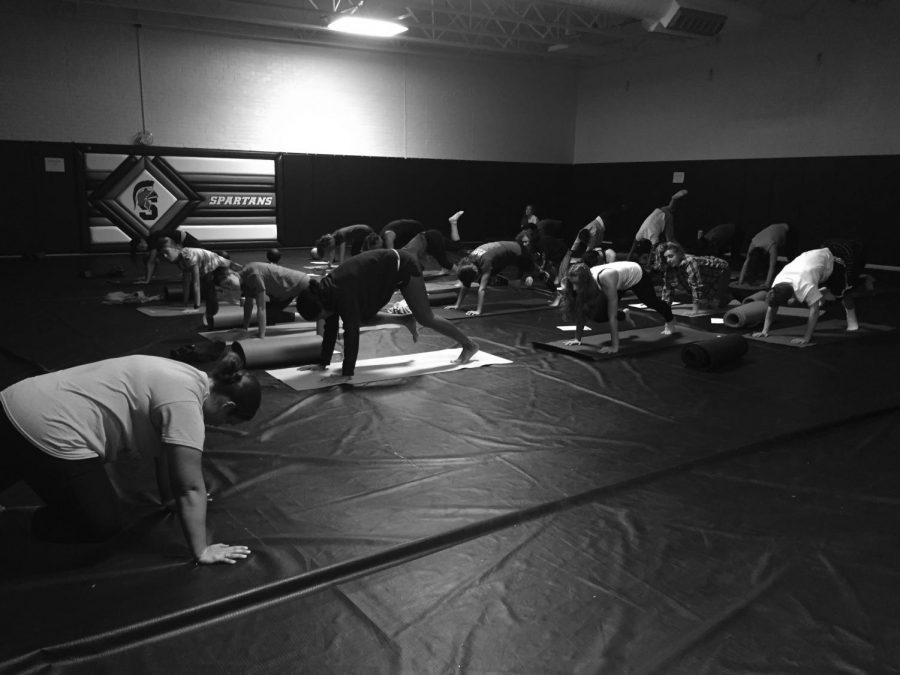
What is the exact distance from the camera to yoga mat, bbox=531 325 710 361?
5.33m

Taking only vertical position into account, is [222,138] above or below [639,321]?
above

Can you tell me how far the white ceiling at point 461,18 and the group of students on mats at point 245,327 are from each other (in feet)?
10.7

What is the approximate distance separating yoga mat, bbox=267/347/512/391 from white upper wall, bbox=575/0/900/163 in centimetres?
Result: 807

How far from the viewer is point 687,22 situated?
30.6ft

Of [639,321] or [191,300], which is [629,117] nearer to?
[639,321]

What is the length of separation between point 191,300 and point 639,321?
15.1 feet

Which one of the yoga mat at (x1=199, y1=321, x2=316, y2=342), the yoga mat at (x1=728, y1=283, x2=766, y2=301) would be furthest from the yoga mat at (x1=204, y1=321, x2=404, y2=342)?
the yoga mat at (x1=728, y1=283, x2=766, y2=301)

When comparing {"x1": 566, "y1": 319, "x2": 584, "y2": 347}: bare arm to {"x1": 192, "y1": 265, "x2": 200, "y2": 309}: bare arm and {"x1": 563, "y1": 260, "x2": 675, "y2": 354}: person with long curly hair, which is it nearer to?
{"x1": 563, "y1": 260, "x2": 675, "y2": 354}: person with long curly hair

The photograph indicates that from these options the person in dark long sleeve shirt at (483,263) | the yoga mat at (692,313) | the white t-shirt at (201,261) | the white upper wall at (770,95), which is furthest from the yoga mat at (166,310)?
the white upper wall at (770,95)

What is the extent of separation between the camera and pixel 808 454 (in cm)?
343

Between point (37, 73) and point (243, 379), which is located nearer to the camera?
point (243, 379)

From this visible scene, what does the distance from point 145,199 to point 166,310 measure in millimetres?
5090

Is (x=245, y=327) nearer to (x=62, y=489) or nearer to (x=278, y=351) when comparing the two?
(x=278, y=351)

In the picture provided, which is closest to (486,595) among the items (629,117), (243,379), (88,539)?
(243,379)
